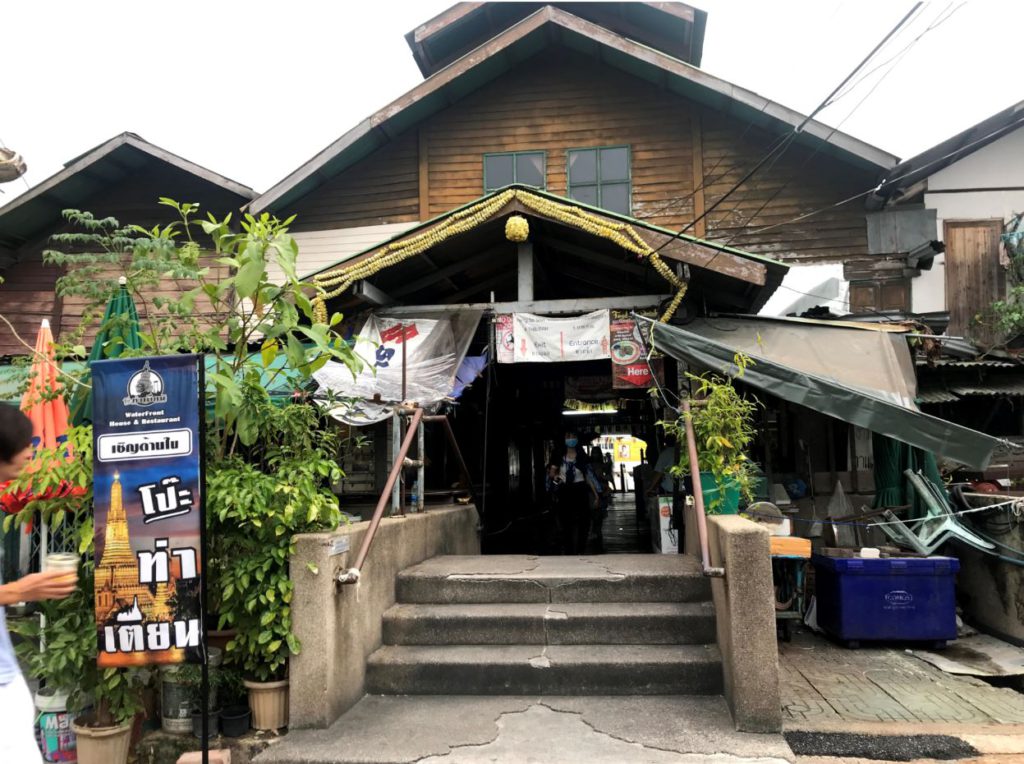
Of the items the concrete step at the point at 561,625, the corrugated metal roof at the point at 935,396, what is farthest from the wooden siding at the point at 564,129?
the concrete step at the point at 561,625

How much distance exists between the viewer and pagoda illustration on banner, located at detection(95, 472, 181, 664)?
412cm

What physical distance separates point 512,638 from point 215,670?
2074 millimetres

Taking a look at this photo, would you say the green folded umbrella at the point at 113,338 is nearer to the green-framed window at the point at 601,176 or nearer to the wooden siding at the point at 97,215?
the wooden siding at the point at 97,215

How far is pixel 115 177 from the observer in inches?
512

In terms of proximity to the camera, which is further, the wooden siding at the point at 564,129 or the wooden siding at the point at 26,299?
the wooden siding at the point at 26,299

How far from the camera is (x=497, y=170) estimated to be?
12016 millimetres

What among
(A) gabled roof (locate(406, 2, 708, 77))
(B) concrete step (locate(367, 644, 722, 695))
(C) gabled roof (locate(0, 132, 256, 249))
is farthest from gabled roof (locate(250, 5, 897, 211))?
(B) concrete step (locate(367, 644, 722, 695))

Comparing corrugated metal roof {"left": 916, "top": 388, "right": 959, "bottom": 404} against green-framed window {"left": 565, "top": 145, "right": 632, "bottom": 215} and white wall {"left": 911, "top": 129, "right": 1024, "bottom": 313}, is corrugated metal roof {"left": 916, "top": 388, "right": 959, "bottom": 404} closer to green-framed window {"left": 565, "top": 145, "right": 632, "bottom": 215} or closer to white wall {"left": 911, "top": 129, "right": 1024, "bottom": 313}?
white wall {"left": 911, "top": 129, "right": 1024, "bottom": 313}

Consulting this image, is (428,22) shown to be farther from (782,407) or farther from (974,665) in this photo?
(974,665)

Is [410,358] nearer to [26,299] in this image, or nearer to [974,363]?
[974,363]

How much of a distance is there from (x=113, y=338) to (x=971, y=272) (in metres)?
11.6

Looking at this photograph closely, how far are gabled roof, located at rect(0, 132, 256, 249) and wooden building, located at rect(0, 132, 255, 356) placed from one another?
0.02m

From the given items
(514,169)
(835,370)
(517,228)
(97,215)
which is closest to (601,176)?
(514,169)

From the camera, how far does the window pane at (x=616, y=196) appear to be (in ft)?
38.1
